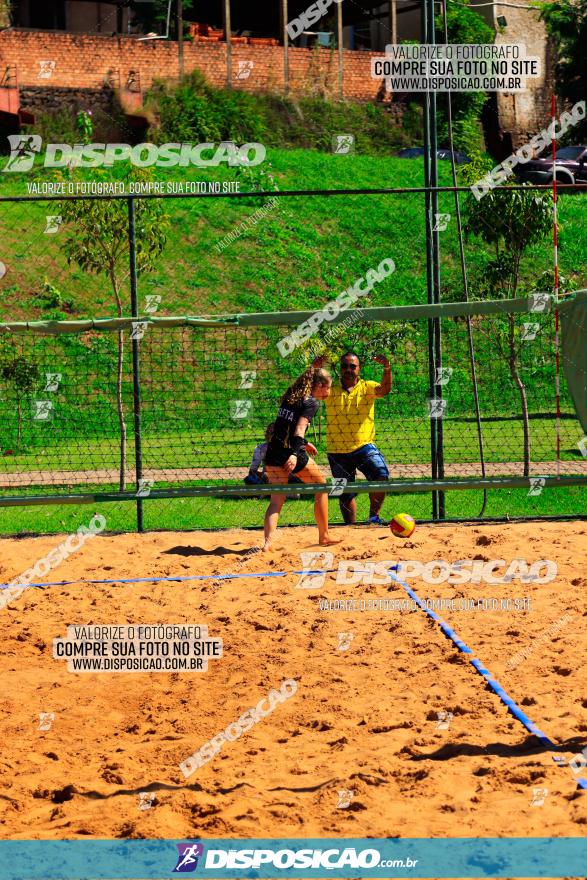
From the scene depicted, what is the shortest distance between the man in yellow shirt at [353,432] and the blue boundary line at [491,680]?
2.19 meters

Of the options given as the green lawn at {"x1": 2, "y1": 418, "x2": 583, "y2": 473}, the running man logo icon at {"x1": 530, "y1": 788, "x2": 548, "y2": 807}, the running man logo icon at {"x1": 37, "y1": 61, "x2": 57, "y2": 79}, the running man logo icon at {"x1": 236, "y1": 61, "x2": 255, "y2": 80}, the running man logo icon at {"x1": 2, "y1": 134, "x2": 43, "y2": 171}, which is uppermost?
the running man logo icon at {"x1": 236, "y1": 61, "x2": 255, "y2": 80}

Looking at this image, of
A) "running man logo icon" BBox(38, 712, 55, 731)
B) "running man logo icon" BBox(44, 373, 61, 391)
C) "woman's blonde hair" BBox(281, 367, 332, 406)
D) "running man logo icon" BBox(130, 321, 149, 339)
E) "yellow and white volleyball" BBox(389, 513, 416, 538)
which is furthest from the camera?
"running man logo icon" BBox(44, 373, 61, 391)

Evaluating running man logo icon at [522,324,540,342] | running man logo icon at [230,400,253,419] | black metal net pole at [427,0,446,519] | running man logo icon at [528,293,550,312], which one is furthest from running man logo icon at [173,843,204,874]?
running man logo icon at [230,400,253,419]

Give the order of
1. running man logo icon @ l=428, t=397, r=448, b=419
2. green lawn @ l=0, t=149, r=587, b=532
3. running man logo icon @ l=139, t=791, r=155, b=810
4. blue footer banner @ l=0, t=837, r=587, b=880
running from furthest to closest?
green lawn @ l=0, t=149, r=587, b=532 < running man logo icon @ l=428, t=397, r=448, b=419 < running man logo icon @ l=139, t=791, r=155, b=810 < blue footer banner @ l=0, t=837, r=587, b=880

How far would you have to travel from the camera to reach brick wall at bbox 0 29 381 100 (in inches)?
1144

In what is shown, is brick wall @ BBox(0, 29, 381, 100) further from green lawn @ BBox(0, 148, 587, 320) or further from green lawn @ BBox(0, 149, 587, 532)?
green lawn @ BBox(0, 148, 587, 320)

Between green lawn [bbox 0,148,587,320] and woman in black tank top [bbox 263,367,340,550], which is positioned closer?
woman in black tank top [bbox 263,367,340,550]

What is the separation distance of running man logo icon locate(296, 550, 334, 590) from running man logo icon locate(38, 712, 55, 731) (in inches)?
104

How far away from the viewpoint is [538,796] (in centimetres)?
416

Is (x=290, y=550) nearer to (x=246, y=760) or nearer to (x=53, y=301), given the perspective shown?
(x=246, y=760)

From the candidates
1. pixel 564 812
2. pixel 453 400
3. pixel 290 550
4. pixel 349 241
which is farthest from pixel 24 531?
pixel 349 241

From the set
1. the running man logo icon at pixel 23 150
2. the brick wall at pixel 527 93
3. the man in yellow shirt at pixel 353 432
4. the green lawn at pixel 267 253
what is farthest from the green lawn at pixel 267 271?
the brick wall at pixel 527 93

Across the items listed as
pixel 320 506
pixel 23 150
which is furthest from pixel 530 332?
pixel 23 150

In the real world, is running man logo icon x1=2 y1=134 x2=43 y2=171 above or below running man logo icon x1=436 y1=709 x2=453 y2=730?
above
